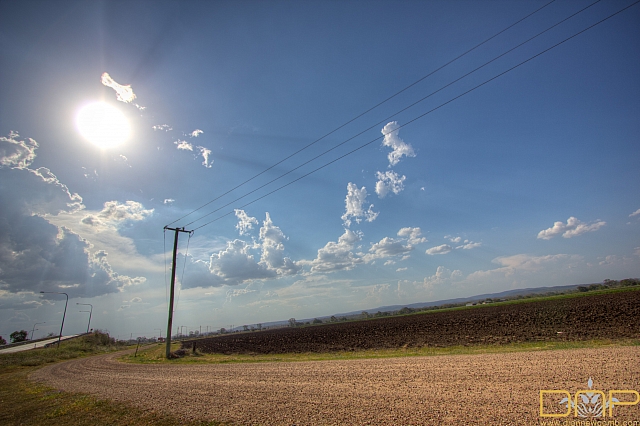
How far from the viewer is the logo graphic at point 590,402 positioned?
20.1 ft

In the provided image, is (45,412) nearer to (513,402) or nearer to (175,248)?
(513,402)

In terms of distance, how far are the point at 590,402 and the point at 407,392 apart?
445cm

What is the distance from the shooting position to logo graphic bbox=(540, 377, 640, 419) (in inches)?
241

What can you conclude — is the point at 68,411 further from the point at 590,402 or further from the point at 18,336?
the point at 18,336

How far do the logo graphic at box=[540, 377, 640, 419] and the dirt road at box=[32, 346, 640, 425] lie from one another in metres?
0.18

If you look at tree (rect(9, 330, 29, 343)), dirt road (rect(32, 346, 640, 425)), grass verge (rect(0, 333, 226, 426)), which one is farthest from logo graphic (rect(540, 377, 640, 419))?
tree (rect(9, 330, 29, 343))

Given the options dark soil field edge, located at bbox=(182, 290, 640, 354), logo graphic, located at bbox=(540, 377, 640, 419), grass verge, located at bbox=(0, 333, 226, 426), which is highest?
logo graphic, located at bbox=(540, 377, 640, 419)

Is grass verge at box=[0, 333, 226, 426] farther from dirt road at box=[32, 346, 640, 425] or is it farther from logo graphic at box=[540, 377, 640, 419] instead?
logo graphic at box=[540, 377, 640, 419]

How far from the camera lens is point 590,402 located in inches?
261

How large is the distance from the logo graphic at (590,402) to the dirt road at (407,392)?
179 millimetres

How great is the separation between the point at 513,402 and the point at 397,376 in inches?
194

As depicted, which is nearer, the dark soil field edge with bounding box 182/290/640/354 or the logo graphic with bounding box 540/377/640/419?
the logo graphic with bounding box 540/377/640/419

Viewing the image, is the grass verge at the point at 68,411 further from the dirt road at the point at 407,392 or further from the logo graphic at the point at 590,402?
the logo graphic at the point at 590,402

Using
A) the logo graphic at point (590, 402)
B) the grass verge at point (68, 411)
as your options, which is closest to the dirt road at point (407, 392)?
the logo graphic at point (590, 402)
